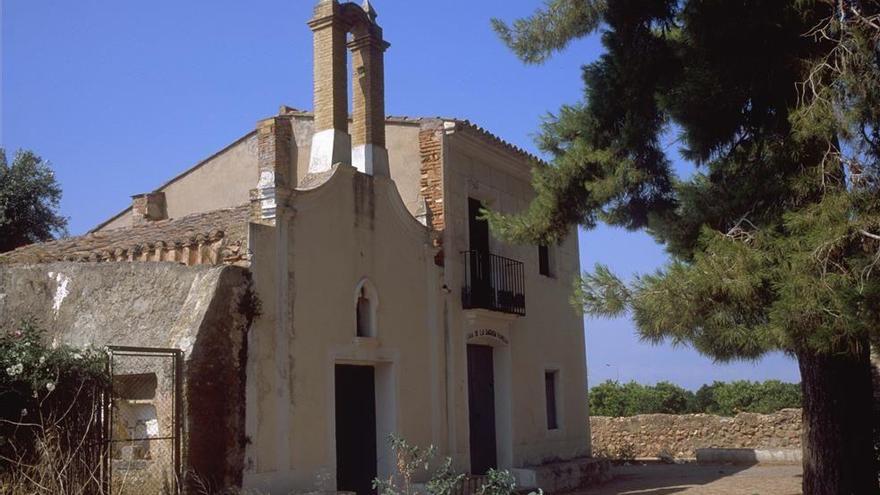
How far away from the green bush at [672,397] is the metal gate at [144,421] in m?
24.1

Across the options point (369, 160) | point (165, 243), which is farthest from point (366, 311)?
point (165, 243)

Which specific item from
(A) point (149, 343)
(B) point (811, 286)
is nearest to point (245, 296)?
(A) point (149, 343)

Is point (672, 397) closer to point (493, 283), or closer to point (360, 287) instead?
point (493, 283)

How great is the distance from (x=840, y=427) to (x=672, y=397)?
24869 mm

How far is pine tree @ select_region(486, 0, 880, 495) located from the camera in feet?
26.8

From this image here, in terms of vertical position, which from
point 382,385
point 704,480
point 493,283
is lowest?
point 704,480

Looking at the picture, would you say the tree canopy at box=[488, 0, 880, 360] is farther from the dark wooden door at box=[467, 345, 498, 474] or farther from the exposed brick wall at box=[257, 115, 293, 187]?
Answer: the exposed brick wall at box=[257, 115, 293, 187]

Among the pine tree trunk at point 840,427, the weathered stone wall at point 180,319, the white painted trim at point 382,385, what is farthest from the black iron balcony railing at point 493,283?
the pine tree trunk at point 840,427

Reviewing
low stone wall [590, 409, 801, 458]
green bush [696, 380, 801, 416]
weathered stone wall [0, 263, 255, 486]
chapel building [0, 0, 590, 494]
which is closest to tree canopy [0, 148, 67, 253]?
chapel building [0, 0, 590, 494]

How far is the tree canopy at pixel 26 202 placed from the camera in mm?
20422

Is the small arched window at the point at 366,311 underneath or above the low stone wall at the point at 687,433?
above

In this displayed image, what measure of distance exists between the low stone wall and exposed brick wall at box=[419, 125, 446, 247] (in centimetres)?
1229

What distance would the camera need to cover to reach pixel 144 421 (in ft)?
33.4

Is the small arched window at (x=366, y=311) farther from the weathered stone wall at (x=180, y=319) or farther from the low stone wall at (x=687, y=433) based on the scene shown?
the low stone wall at (x=687, y=433)
